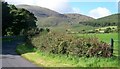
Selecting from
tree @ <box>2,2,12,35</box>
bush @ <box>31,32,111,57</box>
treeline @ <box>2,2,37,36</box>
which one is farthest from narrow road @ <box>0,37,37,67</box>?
treeline @ <box>2,2,37,36</box>

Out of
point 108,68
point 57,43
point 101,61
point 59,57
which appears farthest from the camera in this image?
point 57,43

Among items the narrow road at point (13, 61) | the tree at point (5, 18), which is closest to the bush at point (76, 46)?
the narrow road at point (13, 61)

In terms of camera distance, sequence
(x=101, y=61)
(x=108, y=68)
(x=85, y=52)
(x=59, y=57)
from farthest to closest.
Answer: (x=59, y=57)
(x=85, y=52)
(x=101, y=61)
(x=108, y=68)

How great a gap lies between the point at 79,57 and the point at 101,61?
235 centimetres

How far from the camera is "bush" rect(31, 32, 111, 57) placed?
2094 cm

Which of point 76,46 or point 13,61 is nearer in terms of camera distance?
point 76,46

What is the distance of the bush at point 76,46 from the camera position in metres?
20.9

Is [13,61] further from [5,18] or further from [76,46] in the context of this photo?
[5,18]

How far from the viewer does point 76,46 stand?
74.1ft

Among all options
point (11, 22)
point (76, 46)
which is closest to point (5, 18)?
point (11, 22)

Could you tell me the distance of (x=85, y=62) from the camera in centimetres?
1994

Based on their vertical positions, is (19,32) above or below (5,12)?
below

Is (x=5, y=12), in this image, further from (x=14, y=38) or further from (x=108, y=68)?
(x=108, y=68)

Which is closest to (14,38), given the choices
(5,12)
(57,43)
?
(5,12)
